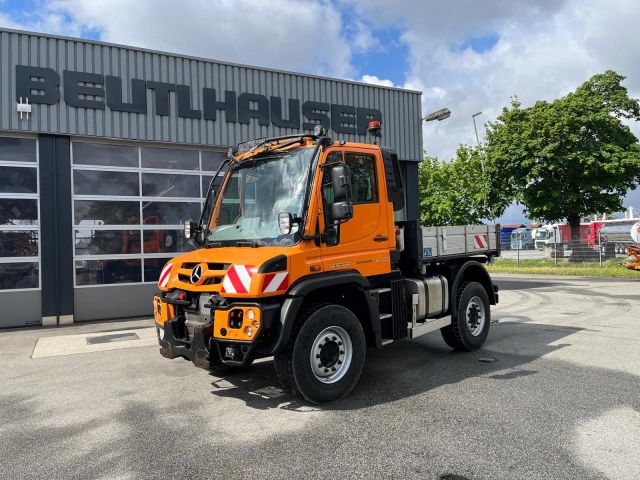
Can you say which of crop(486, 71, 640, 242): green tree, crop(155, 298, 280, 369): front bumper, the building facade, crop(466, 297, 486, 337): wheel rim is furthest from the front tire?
crop(486, 71, 640, 242): green tree

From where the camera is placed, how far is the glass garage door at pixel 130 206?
10.9 m

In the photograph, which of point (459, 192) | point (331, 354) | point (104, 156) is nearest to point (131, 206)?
point (104, 156)

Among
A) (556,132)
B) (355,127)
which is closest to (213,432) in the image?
(355,127)

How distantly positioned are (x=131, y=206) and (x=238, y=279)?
312 inches

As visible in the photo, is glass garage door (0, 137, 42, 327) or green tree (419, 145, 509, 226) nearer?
glass garage door (0, 137, 42, 327)

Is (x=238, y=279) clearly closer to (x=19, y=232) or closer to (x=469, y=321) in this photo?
(x=469, y=321)

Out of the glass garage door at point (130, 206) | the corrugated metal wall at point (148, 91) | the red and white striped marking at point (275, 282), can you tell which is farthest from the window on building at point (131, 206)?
the red and white striped marking at point (275, 282)

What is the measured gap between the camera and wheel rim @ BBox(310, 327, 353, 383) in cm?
475

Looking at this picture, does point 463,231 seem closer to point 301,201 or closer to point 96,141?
point 301,201

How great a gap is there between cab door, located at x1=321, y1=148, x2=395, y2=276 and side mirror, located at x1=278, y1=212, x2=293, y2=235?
41 centimetres

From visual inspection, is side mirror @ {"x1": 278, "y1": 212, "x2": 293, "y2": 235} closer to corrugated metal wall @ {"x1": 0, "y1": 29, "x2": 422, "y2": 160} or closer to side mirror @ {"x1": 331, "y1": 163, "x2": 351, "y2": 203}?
side mirror @ {"x1": 331, "y1": 163, "x2": 351, "y2": 203}

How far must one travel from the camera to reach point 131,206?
11.4 metres

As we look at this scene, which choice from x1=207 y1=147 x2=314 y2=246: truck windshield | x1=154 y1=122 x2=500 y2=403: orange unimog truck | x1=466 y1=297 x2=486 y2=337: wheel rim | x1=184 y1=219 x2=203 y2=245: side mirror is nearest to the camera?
x1=154 y1=122 x2=500 y2=403: orange unimog truck

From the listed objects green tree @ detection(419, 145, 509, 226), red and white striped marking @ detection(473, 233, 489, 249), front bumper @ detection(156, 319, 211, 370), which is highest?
green tree @ detection(419, 145, 509, 226)
